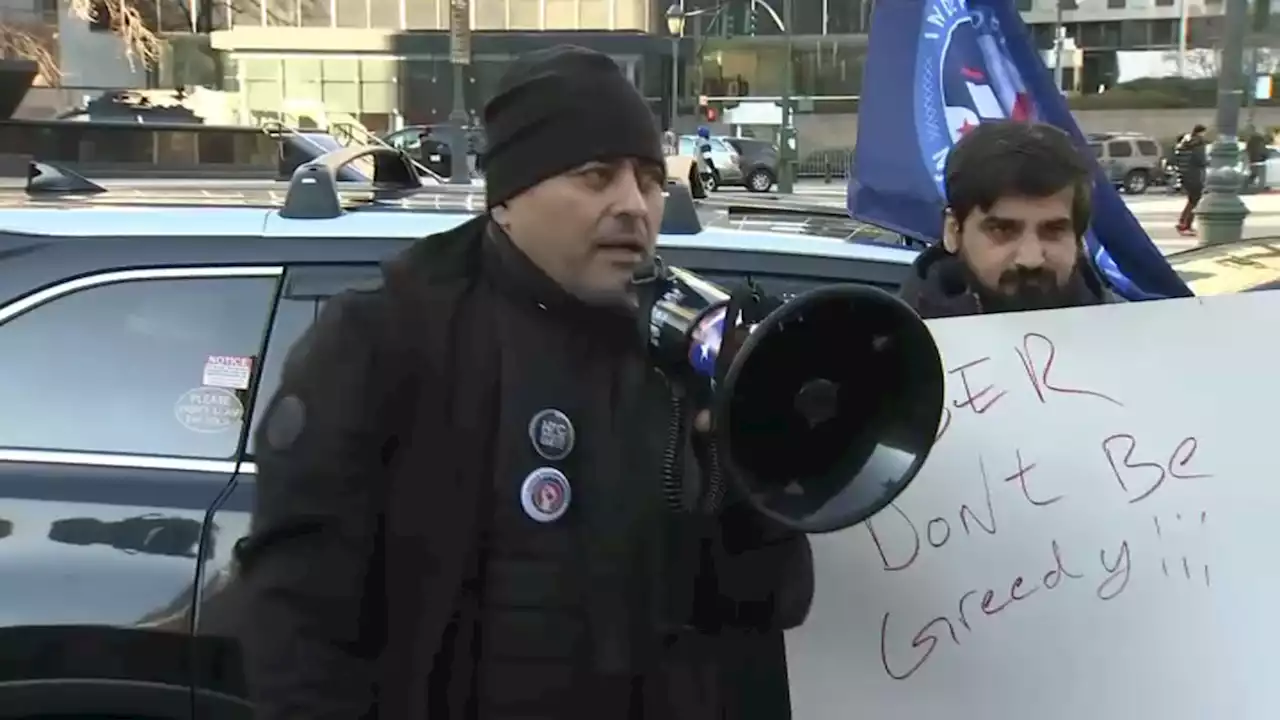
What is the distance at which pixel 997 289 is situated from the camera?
2.10 m

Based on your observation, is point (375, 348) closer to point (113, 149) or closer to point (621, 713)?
point (621, 713)

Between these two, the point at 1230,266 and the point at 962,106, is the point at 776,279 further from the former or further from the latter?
the point at 1230,266

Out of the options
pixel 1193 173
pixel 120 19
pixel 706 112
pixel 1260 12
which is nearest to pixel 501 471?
pixel 1193 173

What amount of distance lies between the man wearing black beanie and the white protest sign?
0.48 m

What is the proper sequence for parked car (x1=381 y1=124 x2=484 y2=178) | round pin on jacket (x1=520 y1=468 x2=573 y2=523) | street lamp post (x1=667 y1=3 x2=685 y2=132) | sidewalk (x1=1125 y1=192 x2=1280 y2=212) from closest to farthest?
round pin on jacket (x1=520 y1=468 x2=573 y2=523), sidewalk (x1=1125 y1=192 x2=1280 y2=212), parked car (x1=381 y1=124 x2=484 y2=178), street lamp post (x1=667 y1=3 x2=685 y2=132)

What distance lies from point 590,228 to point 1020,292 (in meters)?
0.87

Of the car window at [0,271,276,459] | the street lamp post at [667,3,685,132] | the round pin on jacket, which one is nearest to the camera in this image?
the round pin on jacket

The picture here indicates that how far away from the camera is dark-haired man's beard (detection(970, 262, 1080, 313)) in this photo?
2098 mm

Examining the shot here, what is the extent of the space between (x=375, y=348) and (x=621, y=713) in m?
0.52

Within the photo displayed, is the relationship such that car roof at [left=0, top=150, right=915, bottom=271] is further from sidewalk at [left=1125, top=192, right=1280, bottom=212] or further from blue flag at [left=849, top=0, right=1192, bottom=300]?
sidewalk at [left=1125, top=192, right=1280, bottom=212]

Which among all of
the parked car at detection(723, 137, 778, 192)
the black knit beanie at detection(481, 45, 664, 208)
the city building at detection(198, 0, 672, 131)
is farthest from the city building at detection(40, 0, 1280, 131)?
the black knit beanie at detection(481, 45, 664, 208)

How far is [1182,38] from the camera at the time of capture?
6041cm

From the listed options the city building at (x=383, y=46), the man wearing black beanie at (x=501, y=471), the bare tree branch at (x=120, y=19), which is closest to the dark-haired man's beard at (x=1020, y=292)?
the man wearing black beanie at (x=501, y=471)

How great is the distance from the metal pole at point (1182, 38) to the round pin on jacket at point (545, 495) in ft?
203
